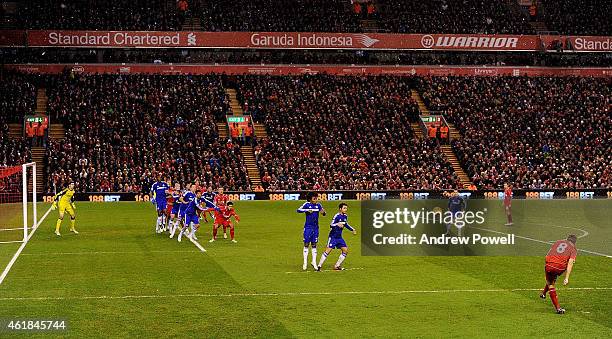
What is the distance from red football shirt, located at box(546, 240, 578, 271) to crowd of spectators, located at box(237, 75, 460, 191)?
41.7m

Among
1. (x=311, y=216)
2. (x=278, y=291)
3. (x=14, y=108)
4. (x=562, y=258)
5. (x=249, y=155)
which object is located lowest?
(x=278, y=291)

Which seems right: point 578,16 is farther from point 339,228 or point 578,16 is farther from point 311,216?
point 339,228

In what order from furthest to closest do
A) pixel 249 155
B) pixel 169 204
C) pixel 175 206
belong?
pixel 249 155, pixel 169 204, pixel 175 206

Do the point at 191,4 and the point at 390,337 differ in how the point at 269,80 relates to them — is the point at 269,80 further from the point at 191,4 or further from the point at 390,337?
the point at 390,337

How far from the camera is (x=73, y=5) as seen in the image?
72438mm

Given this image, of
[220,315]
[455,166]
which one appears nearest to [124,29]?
[455,166]

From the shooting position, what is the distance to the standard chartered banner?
25.4 meters

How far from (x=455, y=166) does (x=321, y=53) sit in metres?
18.0

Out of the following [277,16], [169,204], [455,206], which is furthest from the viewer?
[277,16]

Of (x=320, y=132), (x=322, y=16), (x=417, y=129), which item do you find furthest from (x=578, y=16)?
(x=320, y=132)

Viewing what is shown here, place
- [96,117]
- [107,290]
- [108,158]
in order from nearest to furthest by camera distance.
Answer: [107,290]
[108,158]
[96,117]

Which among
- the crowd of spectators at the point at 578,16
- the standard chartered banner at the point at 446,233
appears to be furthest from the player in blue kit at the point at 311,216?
the crowd of spectators at the point at 578,16

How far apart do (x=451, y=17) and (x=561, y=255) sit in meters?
64.8

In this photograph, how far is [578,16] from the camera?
8250 centimetres
